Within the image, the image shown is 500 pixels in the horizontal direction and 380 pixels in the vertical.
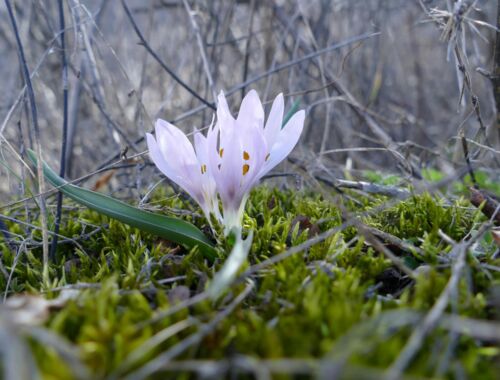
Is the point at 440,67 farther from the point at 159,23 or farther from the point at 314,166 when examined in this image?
the point at 314,166

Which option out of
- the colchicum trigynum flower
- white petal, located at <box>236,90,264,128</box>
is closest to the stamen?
the colchicum trigynum flower

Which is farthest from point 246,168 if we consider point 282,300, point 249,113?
point 282,300

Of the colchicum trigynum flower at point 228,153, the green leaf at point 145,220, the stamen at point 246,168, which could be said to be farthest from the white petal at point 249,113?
the green leaf at point 145,220

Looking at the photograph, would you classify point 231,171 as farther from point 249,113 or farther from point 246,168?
point 249,113

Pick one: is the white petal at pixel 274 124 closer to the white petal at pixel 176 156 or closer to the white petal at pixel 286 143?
the white petal at pixel 286 143

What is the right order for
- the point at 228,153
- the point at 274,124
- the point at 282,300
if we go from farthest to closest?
the point at 274,124, the point at 228,153, the point at 282,300

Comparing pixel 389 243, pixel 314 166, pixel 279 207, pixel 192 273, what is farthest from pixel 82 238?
pixel 314 166
